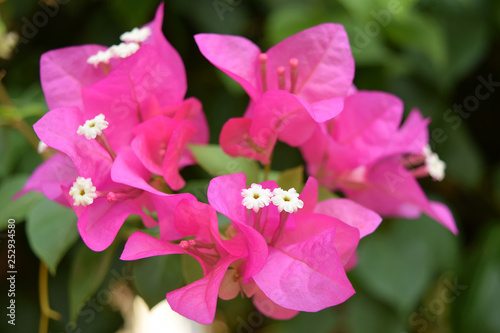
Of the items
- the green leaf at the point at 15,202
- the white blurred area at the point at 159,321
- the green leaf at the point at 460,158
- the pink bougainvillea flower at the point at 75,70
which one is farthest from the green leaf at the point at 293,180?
the green leaf at the point at 460,158

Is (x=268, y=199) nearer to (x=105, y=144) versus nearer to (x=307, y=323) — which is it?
(x=105, y=144)

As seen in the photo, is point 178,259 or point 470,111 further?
point 470,111

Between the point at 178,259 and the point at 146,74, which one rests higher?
the point at 146,74

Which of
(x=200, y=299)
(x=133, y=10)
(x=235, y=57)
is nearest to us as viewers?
(x=200, y=299)

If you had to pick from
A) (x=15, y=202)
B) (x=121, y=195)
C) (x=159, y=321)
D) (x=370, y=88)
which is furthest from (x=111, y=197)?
(x=159, y=321)

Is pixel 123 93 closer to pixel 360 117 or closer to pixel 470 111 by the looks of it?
pixel 360 117

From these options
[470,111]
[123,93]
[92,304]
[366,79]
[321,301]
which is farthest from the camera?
[470,111]

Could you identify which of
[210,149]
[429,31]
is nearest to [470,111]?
[429,31]

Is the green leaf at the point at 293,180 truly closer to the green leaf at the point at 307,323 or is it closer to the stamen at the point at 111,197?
the stamen at the point at 111,197
